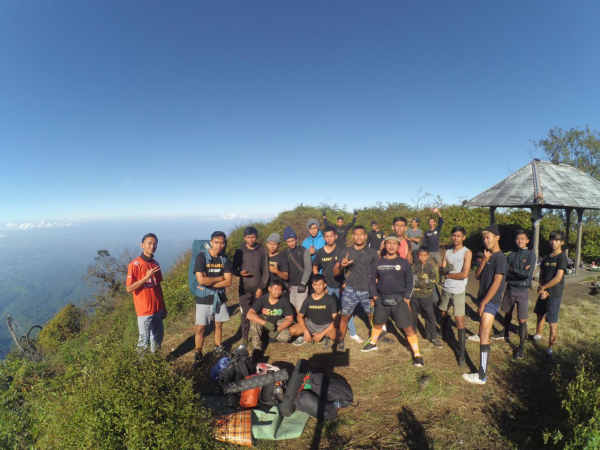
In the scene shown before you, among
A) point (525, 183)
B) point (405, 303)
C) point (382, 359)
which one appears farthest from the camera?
point (525, 183)

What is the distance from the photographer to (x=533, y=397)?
3.75m

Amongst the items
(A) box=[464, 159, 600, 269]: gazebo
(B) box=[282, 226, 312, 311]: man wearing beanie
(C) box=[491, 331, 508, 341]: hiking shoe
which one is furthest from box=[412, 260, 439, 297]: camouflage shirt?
(A) box=[464, 159, 600, 269]: gazebo

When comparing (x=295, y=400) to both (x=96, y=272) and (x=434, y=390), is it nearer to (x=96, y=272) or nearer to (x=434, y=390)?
(x=434, y=390)

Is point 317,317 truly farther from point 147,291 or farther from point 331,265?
point 147,291

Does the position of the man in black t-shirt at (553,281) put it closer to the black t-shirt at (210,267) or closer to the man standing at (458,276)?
the man standing at (458,276)

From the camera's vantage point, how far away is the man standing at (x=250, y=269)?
16.6ft

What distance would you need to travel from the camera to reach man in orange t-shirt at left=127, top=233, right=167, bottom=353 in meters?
4.27

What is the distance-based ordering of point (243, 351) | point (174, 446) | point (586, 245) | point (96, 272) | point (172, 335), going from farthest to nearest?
point (96, 272) → point (586, 245) → point (172, 335) → point (243, 351) → point (174, 446)

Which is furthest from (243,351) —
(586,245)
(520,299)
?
(586,245)

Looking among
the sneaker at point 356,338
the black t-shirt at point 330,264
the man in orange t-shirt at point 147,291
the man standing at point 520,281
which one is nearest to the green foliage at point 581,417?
the man standing at point 520,281

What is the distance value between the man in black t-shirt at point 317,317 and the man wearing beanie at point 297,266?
0.37m

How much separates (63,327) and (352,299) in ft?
84.4

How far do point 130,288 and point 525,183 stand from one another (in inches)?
508

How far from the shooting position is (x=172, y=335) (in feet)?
21.6
